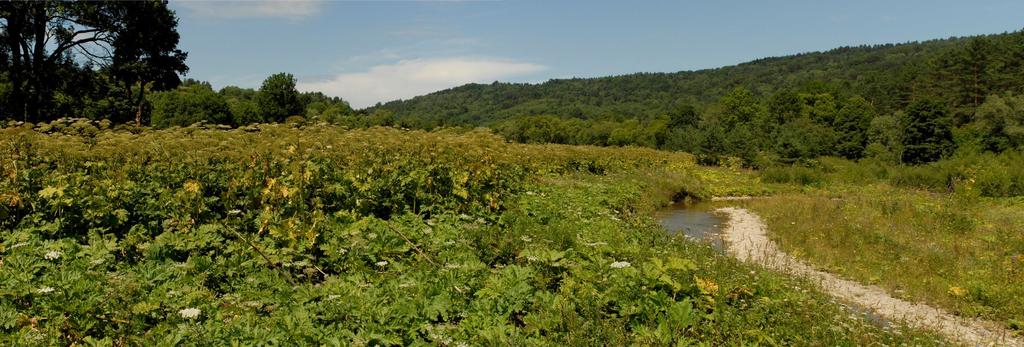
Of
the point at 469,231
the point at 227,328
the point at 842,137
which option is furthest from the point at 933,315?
the point at 842,137

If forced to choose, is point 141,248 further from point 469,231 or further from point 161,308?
point 469,231

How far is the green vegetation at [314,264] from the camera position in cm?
448

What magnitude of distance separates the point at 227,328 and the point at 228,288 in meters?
1.27

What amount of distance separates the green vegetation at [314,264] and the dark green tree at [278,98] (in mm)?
52539

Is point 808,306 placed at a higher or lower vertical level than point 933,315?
higher

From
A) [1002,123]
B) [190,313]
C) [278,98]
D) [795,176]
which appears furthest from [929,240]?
[278,98]

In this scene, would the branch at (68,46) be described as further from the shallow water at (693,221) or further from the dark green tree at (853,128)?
the dark green tree at (853,128)

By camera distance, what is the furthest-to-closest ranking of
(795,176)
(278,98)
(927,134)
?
(278,98) → (927,134) → (795,176)

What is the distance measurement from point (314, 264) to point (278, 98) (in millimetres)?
57558

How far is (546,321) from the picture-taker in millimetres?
5059

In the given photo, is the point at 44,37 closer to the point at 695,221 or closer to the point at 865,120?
the point at 695,221

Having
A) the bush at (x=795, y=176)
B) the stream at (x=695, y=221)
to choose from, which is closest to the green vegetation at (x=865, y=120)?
the bush at (x=795, y=176)

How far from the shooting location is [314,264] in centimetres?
622

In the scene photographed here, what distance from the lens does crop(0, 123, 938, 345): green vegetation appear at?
4480mm
